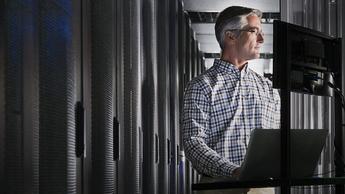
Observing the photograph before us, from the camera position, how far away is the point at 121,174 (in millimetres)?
2877

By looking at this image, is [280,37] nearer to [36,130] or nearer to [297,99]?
[36,130]

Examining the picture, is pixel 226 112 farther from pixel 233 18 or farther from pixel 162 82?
pixel 162 82

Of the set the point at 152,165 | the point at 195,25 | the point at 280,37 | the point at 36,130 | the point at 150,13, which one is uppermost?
the point at 195,25

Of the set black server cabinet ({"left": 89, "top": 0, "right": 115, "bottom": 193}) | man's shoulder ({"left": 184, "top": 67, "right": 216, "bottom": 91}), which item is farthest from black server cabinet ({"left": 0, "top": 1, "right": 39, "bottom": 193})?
man's shoulder ({"left": 184, "top": 67, "right": 216, "bottom": 91})

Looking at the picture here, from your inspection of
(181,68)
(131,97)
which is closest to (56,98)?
(131,97)

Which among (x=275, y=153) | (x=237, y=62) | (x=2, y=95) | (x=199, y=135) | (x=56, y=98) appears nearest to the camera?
(x=2, y=95)

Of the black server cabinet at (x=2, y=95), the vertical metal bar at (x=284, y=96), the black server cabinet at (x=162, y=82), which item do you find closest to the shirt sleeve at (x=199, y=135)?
the vertical metal bar at (x=284, y=96)

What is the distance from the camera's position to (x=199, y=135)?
9.78ft

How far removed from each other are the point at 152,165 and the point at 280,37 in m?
2.28

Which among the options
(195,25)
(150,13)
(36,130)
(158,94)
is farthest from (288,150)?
(195,25)

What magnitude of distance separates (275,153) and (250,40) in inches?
45.7

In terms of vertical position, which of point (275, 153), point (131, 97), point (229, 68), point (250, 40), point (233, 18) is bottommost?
point (275, 153)

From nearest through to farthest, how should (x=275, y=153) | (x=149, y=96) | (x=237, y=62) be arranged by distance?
1. (x=275, y=153)
2. (x=237, y=62)
3. (x=149, y=96)

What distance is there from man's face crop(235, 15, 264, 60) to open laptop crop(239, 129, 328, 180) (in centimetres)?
100
